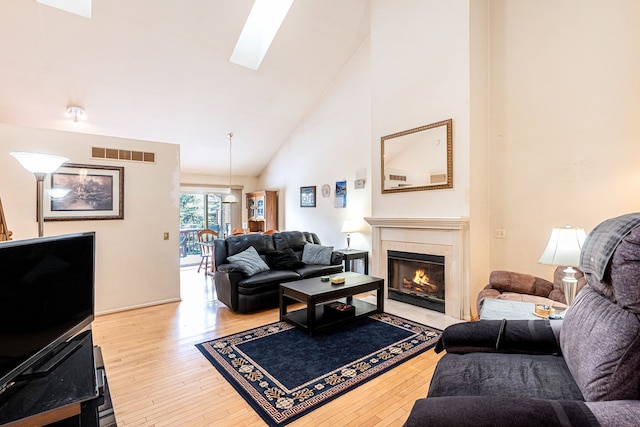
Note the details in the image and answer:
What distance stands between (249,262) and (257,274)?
0.21 meters

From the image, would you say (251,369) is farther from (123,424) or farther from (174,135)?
(174,135)

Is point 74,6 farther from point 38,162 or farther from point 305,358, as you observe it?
point 305,358

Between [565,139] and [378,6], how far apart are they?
126 inches

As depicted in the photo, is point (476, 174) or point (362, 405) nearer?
point (362, 405)

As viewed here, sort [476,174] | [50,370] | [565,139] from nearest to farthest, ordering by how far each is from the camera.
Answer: [50,370] < [565,139] < [476,174]

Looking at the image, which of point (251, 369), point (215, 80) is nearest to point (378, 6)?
point (215, 80)

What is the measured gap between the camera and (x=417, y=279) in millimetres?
4344

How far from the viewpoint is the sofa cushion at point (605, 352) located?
1047 millimetres

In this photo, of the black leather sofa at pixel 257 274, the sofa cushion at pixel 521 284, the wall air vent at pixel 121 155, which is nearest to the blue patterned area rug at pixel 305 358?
the black leather sofa at pixel 257 274

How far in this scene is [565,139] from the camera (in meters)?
3.38

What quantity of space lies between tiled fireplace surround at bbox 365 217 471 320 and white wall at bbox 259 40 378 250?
1.01 meters

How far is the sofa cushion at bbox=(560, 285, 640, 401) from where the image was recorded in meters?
1.05

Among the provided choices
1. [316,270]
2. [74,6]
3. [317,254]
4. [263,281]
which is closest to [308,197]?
[317,254]

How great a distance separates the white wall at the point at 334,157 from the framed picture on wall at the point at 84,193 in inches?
144
